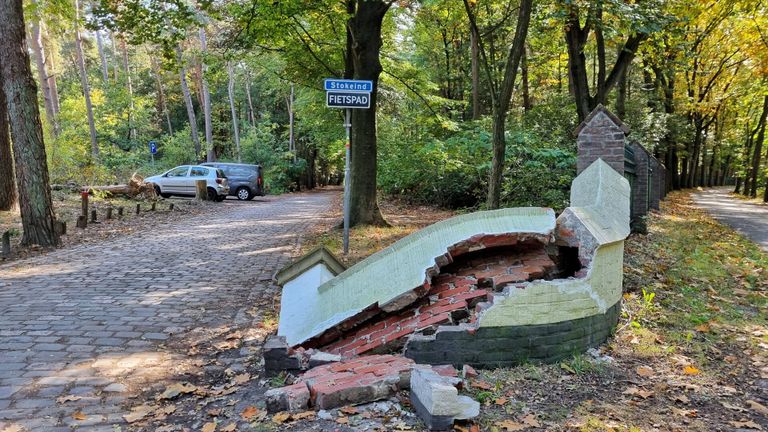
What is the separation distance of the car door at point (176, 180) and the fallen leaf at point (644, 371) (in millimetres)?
22680

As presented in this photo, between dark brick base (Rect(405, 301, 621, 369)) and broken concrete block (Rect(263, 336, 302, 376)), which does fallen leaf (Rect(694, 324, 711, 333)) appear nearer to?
dark brick base (Rect(405, 301, 621, 369))

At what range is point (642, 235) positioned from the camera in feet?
37.3

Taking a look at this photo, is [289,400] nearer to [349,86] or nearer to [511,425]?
[511,425]

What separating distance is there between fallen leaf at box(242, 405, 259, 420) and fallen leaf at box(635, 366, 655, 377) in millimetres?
2996

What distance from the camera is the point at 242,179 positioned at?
26.6 metres

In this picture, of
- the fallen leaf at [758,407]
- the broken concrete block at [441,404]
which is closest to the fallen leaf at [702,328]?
the fallen leaf at [758,407]

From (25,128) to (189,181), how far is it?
14.0 metres

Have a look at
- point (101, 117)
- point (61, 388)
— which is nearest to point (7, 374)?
point (61, 388)

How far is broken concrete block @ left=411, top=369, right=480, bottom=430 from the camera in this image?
122 inches

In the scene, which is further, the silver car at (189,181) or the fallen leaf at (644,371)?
the silver car at (189,181)

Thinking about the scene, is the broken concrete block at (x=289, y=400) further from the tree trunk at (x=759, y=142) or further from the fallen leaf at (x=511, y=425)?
the tree trunk at (x=759, y=142)

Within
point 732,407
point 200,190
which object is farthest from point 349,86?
point 200,190

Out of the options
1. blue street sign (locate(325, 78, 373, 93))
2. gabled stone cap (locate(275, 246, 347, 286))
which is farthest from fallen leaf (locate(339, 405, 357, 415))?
blue street sign (locate(325, 78, 373, 93))

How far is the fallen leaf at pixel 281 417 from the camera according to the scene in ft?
10.9
